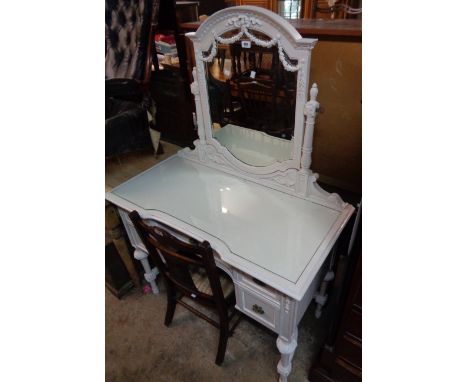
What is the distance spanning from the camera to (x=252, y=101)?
1277 mm

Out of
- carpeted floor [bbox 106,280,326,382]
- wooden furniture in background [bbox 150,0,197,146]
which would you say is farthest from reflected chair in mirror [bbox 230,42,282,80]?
carpeted floor [bbox 106,280,326,382]

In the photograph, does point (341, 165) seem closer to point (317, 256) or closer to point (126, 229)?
point (317, 256)

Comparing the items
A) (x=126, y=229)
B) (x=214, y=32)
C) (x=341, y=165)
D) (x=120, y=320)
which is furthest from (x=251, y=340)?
(x=214, y=32)

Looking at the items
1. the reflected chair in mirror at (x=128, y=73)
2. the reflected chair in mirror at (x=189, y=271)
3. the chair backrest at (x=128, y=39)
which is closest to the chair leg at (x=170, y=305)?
the reflected chair in mirror at (x=189, y=271)

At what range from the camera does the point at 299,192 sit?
1.28 meters

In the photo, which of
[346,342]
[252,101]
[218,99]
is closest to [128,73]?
[218,99]

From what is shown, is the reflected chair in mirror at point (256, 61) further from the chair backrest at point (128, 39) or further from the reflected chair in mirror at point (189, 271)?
the chair backrest at point (128, 39)

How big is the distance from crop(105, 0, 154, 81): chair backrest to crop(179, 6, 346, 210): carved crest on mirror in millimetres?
708

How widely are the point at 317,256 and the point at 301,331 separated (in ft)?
2.48

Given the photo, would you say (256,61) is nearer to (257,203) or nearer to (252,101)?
(252,101)

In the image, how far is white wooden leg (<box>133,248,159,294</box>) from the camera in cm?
153

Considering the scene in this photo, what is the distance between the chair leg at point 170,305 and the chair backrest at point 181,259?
0.32ft
